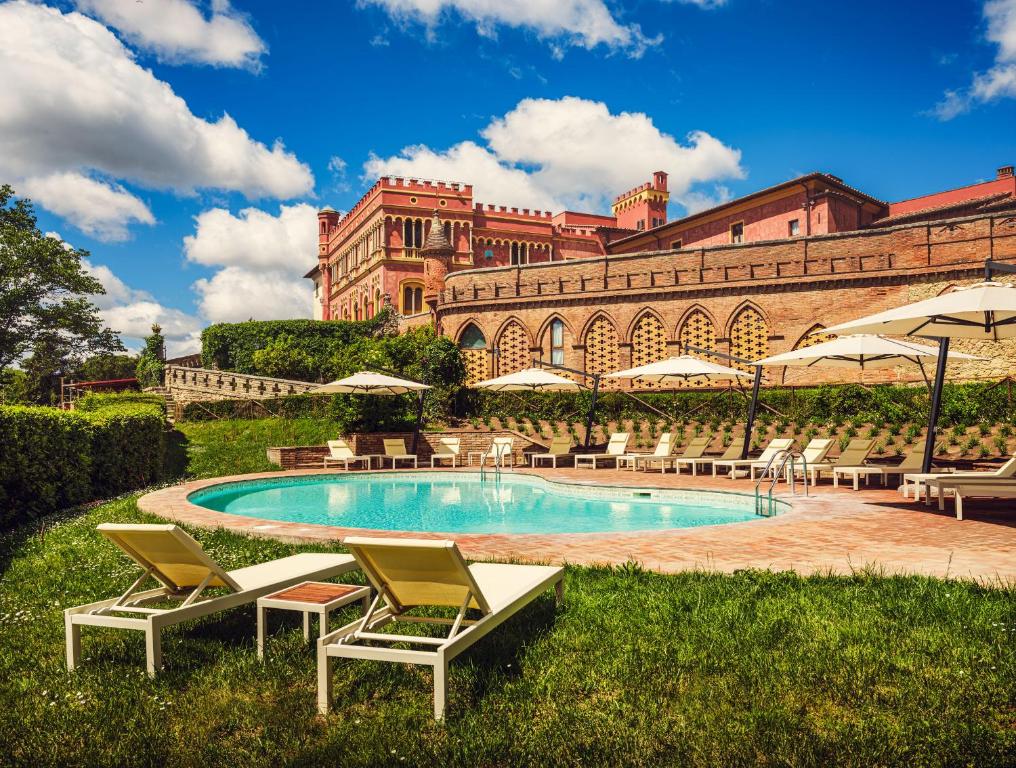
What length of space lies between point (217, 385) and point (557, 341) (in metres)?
15.0

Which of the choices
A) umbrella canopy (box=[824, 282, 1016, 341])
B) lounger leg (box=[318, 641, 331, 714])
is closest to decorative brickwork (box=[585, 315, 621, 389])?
umbrella canopy (box=[824, 282, 1016, 341])

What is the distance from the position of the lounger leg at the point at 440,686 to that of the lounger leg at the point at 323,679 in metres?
0.55

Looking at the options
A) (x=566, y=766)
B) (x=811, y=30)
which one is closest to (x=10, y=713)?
(x=566, y=766)

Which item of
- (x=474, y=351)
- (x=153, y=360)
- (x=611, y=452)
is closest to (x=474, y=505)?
(x=611, y=452)

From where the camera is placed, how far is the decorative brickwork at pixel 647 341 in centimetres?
2839

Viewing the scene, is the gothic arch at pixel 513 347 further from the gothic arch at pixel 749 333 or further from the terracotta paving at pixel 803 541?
the terracotta paving at pixel 803 541

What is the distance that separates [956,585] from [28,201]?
142 feet

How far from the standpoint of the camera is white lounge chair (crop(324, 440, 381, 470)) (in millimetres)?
18812

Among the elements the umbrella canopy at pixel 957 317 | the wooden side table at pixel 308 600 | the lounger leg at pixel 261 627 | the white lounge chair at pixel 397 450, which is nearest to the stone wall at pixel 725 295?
the white lounge chair at pixel 397 450

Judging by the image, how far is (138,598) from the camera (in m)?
4.46

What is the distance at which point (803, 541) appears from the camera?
750 centimetres

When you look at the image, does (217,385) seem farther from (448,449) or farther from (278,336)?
(448,449)

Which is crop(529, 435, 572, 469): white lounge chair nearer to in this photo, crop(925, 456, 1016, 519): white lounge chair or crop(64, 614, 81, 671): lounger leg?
crop(925, 456, 1016, 519): white lounge chair

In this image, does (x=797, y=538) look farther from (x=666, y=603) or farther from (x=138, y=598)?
(x=138, y=598)
